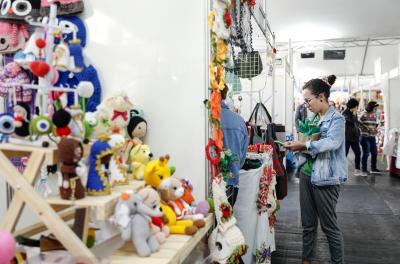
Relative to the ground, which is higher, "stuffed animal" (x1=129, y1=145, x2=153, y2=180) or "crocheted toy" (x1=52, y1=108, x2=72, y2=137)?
"crocheted toy" (x1=52, y1=108, x2=72, y2=137)

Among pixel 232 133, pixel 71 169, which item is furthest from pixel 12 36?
pixel 232 133

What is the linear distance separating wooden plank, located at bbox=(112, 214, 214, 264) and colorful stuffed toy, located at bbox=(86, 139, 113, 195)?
0.79 ft

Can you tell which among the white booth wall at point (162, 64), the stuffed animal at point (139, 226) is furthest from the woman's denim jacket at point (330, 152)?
the stuffed animal at point (139, 226)

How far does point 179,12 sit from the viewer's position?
1984 millimetres

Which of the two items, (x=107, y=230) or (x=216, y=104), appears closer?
(x=107, y=230)

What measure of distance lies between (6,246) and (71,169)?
286mm

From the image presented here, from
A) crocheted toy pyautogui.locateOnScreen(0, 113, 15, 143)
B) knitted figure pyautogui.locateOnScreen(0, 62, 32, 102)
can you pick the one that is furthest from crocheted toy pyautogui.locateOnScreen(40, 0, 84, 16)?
crocheted toy pyautogui.locateOnScreen(0, 113, 15, 143)

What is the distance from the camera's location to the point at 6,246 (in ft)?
3.73

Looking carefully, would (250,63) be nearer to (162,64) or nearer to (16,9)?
(162,64)

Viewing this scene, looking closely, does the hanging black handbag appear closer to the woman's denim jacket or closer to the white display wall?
the woman's denim jacket

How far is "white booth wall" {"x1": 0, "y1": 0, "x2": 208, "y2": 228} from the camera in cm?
197

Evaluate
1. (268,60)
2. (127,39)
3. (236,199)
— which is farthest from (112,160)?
(268,60)

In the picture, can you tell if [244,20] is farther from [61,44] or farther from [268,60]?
[61,44]

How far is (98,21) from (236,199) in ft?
4.63
